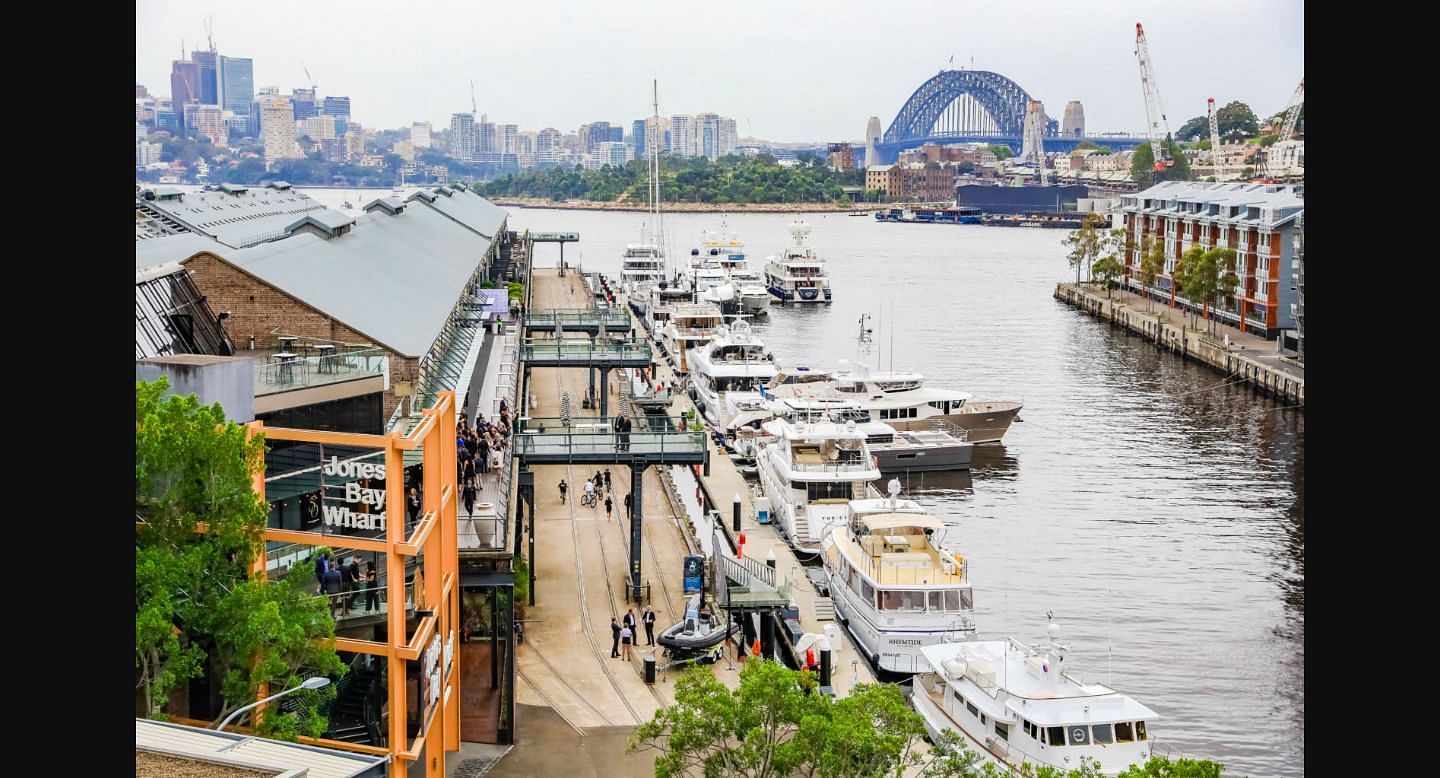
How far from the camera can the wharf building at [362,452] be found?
15.5 metres

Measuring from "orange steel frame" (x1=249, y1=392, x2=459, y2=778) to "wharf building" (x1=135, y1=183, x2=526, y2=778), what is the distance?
0.02 meters

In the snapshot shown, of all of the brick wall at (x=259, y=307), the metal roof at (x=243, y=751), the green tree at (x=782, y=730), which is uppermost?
the brick wall at (x=259, y=307)

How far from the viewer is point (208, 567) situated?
552 inches

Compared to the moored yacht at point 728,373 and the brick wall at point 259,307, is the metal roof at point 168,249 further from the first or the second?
the moored yacht at point 728,373

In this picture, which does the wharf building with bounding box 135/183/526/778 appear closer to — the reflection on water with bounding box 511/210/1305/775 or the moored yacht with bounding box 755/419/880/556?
the moored yacht with bounding box 755/419/880/556

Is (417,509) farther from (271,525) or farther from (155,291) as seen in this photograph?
(155,291)

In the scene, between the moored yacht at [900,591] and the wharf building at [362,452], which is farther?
the moored yacht at [900,591]

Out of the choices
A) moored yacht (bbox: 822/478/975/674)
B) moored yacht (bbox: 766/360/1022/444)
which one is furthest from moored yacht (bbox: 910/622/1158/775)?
moored yacht (bbox: 766/360/1022/444)

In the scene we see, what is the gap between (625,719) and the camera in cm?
1973

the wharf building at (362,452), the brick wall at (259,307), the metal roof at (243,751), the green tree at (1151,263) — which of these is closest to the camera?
the metal roof at (243,751)

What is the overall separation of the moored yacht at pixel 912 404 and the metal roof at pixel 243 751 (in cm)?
3377

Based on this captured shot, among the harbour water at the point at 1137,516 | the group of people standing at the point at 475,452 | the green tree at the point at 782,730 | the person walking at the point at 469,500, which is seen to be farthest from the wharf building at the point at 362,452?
the harbour water at the point at 1137,516

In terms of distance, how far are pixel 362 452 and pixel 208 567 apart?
8.63 feet
